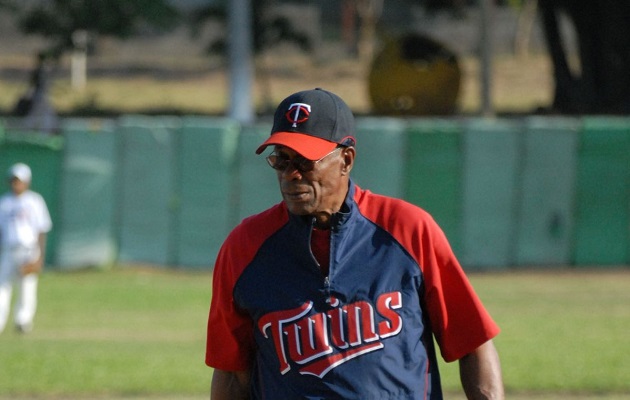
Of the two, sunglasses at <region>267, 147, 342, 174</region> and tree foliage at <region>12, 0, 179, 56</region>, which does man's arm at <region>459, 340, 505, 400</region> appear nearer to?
sunglasses at <region>267, 147, 342, 174</region>

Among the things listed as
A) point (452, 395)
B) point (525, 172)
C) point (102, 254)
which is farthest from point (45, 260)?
point (452, 395)

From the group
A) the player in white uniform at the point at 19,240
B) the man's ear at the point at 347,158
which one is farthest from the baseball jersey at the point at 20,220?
the man's ear at the point at 347,158

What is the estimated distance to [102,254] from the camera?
19.1 m

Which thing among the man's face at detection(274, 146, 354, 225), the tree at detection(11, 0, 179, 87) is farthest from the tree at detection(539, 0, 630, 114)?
the man's face at detection(274, 146, 354, 225)

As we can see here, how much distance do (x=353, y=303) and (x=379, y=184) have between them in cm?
1577

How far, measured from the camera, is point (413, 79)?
96.9ft

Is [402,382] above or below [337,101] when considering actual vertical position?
below

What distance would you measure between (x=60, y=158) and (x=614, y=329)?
8.96 m

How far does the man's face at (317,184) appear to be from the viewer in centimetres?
358

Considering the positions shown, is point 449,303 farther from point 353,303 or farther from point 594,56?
point 594,56

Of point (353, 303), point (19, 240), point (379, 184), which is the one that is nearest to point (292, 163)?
point (353, 303)

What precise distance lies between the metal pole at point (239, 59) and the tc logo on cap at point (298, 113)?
20.9m

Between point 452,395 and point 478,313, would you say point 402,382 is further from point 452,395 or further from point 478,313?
point 452,395

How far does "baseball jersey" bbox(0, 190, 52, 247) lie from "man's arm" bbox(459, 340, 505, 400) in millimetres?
11009
